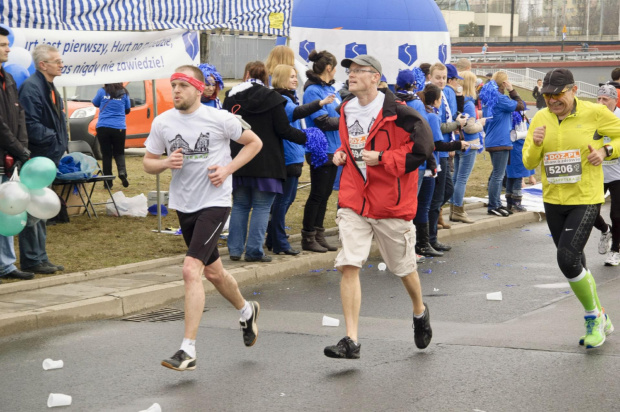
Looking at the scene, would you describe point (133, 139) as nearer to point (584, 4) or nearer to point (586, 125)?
point (586, 125)

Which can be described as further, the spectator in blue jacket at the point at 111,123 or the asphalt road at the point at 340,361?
the spectator in blue jacket at the point at 111,123

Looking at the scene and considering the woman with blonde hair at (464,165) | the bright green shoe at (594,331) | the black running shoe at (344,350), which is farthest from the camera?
the woman with blonde hair at (464,165)

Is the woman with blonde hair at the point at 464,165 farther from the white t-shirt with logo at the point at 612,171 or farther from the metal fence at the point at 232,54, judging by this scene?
the metal fence at the point at 232,54

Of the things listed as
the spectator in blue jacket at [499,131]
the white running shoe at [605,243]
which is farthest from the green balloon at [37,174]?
the spectator in blue jacket at [499,131]

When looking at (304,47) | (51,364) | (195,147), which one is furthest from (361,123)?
(304,47)

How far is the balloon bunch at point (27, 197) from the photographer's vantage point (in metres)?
7.04

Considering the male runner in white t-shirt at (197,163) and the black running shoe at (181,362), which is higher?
the male runner in white t-shirt at (197,163)

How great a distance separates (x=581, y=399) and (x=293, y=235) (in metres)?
6.36

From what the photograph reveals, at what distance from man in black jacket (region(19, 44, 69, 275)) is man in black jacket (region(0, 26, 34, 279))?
243mm

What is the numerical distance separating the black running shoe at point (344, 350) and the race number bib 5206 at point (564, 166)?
6.24 ft

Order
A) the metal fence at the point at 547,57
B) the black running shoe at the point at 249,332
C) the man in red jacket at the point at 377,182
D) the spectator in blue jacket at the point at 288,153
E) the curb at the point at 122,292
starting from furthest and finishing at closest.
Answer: the metal fence at the point at 547,57
the spectator in blue jacket at the point at 288,153
the curb at the point at 122,292
the black running shoe at the point at 249,332
the man in red jacket at the point at 377,182

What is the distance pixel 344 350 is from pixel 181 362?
1.03m

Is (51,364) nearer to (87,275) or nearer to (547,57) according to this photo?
(87,275)

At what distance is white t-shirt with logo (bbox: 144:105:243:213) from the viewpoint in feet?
20.2
